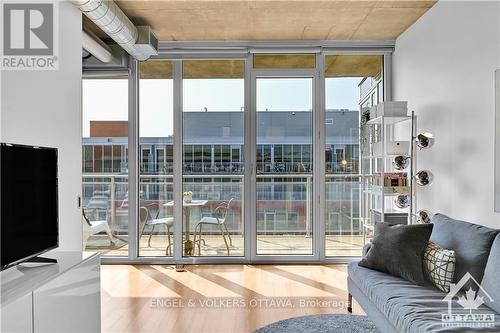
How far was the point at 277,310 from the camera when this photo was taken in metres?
3.14

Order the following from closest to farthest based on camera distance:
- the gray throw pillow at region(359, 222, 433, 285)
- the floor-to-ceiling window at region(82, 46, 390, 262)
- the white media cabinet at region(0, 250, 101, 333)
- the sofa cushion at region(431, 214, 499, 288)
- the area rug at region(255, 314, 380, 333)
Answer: the white media cabinet at region(0, 250, 101, 333)
the sofa cushion at region(431, 214, 499, 288)
the gray throw pillow at region(359, 222, 433, 285)
the area rug at region(255, 314, 380, 333)
the floor-to-ceiling window at region(82, 46, 390, 262)

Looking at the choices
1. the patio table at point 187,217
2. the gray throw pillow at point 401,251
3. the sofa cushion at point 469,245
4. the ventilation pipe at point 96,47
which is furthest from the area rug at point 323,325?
the ventilation pipe at point 96,47

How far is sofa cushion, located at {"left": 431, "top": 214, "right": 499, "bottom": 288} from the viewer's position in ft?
7.52

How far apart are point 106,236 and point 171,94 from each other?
78.7 inches

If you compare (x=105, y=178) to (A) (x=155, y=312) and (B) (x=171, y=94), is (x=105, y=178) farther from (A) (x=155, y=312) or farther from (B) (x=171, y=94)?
(A) (x=155, y=312)

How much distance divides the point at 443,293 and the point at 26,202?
8.24 ft

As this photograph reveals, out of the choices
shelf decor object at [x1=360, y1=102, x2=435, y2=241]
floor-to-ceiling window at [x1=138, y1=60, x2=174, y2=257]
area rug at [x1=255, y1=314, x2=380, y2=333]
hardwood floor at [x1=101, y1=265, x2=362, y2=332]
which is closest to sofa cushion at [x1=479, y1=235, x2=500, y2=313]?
area rug at [x1=255, y1=314, x2=380, y2=333]

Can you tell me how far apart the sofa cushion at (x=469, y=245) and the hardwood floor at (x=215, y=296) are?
3.33 feet

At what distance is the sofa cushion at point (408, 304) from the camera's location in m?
1.87

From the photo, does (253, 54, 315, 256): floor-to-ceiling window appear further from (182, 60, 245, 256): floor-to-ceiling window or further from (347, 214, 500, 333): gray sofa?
(347, 214, 500, 333): gray sofa

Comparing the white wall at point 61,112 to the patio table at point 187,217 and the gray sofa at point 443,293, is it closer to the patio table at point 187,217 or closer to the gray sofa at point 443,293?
the patio table at point 187,217
